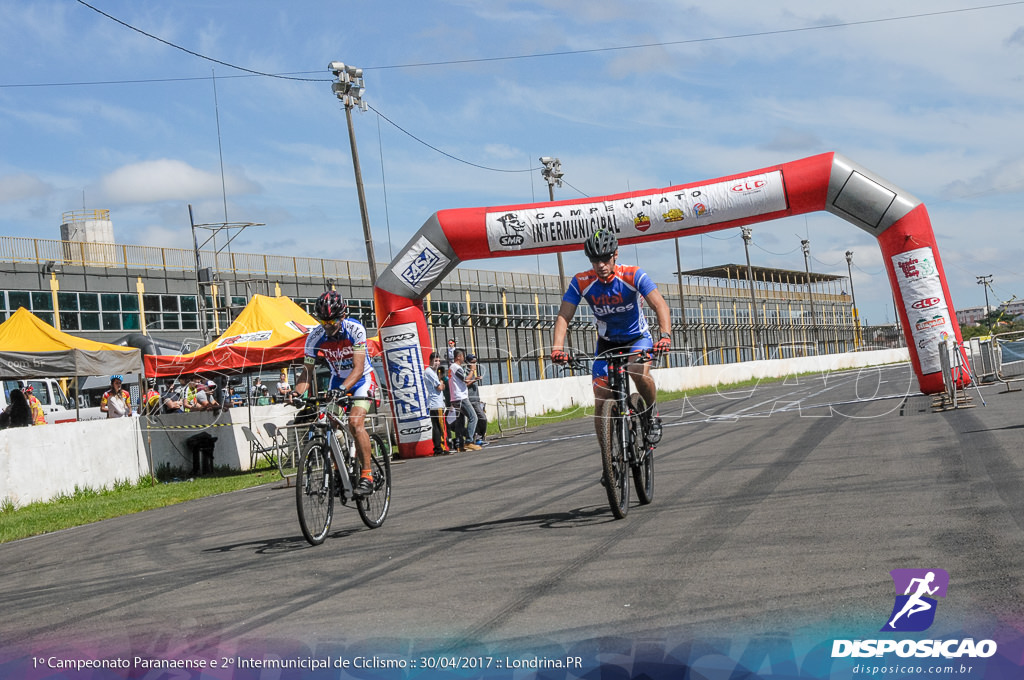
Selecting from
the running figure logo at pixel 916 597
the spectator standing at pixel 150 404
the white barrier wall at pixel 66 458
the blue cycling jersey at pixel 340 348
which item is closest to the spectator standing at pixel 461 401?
the spectator standing at pixel 150 404

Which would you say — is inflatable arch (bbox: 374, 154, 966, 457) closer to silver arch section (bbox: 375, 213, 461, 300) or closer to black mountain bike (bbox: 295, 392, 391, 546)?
silver arch section (bbox: 375, 213, 461, 300)

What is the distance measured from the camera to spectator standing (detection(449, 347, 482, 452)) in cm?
1905

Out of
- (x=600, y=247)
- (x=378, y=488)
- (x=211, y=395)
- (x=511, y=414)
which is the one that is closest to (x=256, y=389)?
(x=211, y=395)

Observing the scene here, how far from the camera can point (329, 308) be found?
8195 millimetres

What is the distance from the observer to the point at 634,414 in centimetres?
788

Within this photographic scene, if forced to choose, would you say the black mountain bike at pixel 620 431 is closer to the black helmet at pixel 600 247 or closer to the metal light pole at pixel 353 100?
the black helmet at pixel 600 247

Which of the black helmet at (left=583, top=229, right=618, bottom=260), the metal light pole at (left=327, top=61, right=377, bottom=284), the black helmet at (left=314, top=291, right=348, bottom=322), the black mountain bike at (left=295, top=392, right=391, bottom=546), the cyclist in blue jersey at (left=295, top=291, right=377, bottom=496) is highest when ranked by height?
the metal light pole at (left=327, top=61, right=377, bottom=284)

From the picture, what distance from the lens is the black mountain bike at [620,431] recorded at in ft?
24.6

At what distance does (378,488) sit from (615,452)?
6.88ft

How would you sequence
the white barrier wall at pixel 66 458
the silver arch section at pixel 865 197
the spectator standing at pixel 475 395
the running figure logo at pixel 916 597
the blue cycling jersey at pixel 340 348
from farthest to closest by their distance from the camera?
the spectator standing at pixel 475 395 < the silver arch section at pixel 865 197 < the white barrier wall at pixel 66 458 < the blue cycling jersey at pixel 340 348 < the running figure logo at pixel 916 597

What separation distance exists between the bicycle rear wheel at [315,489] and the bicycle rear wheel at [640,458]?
238cm

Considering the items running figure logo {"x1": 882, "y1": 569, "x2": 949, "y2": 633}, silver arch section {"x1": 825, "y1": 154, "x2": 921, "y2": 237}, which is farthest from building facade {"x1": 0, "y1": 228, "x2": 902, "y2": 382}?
running figure logo {"x1": 882, "y1": 569, "x2": 949, "y2": 633}

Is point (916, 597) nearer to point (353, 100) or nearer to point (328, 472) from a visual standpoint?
point (328, 472)

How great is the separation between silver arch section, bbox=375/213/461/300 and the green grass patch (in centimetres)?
398
